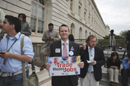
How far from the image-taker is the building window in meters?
8.77

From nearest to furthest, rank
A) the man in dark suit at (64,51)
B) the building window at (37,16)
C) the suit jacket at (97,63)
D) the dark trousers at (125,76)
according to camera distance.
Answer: the man in dark suit at (64,51)
the suit jacket at (97,63)
the dark trousers at (125,76)
the building window at (37,16)

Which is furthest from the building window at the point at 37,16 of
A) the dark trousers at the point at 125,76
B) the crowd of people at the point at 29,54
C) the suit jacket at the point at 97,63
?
the dark trousers at the point at 125,76

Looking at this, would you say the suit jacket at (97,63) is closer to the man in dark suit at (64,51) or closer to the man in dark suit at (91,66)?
the man in dark suit at (91,66)

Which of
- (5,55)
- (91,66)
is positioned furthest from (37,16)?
(5,55)

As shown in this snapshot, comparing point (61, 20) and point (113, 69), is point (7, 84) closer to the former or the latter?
point (113, 69)

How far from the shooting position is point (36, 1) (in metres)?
9.05

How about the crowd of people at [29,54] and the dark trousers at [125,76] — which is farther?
the dark trousers at [125,76]

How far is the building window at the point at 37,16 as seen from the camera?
28.8 ft

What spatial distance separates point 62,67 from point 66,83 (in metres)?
0.32

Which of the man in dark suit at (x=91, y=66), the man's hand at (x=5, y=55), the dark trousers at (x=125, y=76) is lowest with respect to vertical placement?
the dark trousers at (x=125, y=76)

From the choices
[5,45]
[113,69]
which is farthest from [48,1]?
[5,45]

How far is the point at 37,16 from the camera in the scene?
906cm

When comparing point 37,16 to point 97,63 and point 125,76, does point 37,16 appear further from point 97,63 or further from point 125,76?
point 125,76

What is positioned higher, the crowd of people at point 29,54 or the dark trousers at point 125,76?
the crowd of people at point 29,54
